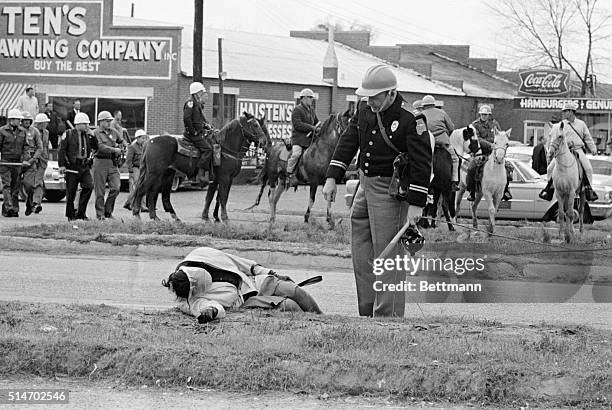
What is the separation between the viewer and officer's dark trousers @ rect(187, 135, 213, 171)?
20266mm

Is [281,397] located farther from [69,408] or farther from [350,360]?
[69,408]

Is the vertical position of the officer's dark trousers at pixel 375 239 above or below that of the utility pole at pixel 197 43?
below

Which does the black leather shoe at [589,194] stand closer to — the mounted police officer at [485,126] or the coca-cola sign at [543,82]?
the mounted police officer at [485,126]

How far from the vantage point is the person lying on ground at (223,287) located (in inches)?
357

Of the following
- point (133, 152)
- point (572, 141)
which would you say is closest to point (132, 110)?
point (133, 152)

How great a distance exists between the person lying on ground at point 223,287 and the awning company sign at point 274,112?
Result: 32399 mm

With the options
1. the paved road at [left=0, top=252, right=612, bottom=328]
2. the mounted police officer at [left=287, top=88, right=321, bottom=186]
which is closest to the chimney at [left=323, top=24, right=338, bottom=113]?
the mounted police officer at [left=287, top=88, right=321, bottom=186]

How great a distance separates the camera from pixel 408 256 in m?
9.52

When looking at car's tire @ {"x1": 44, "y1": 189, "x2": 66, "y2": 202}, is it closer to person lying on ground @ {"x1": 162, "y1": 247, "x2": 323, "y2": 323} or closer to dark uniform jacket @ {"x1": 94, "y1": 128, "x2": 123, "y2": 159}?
dark uniform jacket @ {"x1": 94, "y1": 128, "x2": 123, "y2": 159}

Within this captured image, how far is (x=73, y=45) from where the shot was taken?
3994 cm

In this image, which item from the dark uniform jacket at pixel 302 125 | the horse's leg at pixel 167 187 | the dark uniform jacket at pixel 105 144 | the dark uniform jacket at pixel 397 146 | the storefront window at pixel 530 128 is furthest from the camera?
the storefront window at pixel 530 128

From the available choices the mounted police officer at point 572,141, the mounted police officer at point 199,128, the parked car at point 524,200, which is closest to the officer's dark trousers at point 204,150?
the mounted police officer at point 199,128

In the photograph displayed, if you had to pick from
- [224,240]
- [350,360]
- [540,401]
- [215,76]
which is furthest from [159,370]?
[215,76]

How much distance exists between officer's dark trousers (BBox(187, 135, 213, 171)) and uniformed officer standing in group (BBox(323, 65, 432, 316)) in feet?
34.3
